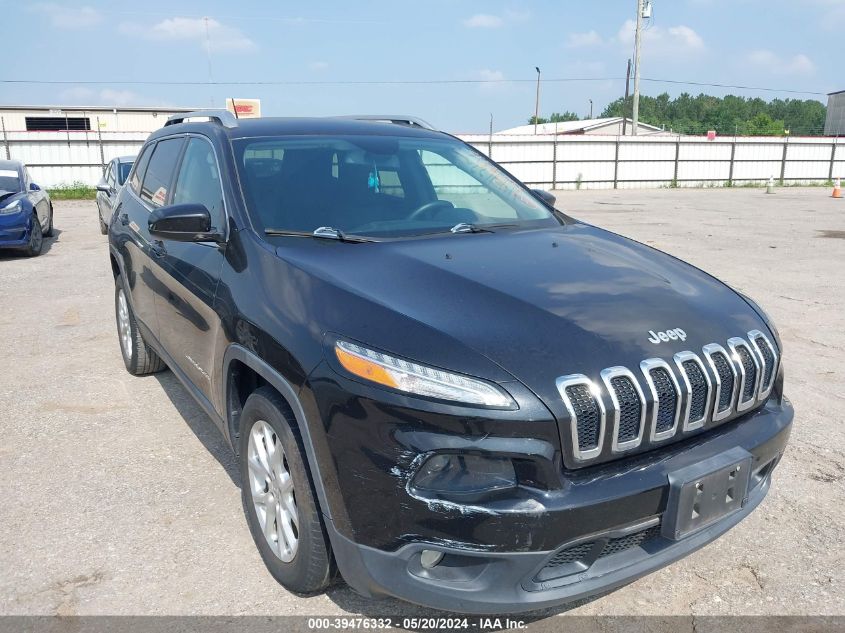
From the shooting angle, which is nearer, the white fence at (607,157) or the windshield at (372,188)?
the windshield at (372,188)

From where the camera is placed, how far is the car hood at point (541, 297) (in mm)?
2162

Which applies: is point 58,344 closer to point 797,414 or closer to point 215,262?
point 215,262

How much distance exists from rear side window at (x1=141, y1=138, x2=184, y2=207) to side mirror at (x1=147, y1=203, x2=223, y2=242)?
106cm

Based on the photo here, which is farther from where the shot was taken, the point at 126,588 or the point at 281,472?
the point at 126,588

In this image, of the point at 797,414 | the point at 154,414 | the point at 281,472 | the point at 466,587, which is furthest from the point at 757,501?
the point at 154,414

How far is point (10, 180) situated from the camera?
36.6 ft

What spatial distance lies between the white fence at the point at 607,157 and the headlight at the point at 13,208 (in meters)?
15.1

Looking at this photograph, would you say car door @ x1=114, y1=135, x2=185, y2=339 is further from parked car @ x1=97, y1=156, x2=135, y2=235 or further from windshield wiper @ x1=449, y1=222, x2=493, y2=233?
parked car @ x1=97, y1=156, x2=135, y2=235

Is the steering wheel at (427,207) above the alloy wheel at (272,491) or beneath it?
above

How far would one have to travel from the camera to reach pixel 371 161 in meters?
3.54

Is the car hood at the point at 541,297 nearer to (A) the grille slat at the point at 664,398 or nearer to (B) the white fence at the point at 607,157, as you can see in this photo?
(A) the grille slat at the point at 664,398

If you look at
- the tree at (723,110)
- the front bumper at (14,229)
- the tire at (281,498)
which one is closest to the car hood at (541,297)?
the tire at (281,498)

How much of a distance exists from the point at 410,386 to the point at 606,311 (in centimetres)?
79

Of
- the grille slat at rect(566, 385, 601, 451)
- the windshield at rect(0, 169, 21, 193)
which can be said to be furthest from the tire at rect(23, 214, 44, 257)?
the grille slat at rect(566, 385, 601, 451)
